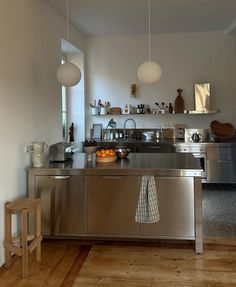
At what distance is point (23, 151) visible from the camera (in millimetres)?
3510

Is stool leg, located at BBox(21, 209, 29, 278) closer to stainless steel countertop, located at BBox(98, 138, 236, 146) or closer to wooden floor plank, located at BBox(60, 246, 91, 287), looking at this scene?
wooden floor plank, located at BBox(60, 246, 91, 287)

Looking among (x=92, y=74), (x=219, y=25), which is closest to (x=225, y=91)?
(x=219, y=25)

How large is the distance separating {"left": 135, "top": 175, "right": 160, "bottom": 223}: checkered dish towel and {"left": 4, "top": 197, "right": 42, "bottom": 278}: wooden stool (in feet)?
3.02

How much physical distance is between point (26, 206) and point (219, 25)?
14.3 ft

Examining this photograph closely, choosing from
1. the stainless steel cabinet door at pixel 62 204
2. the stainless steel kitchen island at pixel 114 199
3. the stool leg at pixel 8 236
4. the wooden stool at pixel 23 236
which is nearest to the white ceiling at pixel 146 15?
the stainless steel kitchen island at pixel 114 199

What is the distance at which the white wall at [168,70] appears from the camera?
609cm

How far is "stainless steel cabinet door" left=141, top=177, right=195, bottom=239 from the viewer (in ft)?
10.6

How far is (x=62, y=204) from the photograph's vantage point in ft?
11.1

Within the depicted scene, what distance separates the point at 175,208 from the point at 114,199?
0.58 m

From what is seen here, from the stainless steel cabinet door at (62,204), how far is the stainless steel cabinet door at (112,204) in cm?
9

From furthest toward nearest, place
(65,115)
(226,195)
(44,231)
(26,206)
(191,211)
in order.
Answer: (65,115) → (226,195) → (44,231) → (191,211) → (26,206)

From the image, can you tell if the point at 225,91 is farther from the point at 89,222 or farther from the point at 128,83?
the point at 89,222

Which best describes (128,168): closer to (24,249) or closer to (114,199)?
(114,199)

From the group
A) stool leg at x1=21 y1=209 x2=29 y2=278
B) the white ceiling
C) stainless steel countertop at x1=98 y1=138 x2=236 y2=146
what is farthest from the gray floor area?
the white ceiling
